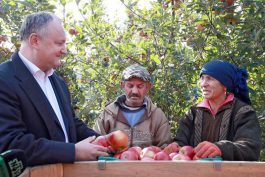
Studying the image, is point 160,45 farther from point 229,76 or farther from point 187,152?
point 187,152

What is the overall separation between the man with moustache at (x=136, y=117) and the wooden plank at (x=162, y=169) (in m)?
1.56

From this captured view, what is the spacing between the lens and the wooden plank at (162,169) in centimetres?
248

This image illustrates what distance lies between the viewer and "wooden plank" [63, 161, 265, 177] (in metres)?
2.48

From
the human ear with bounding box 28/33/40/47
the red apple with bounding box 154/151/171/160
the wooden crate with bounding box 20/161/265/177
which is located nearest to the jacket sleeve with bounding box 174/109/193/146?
the red apple with bounding box 154/151/171/160

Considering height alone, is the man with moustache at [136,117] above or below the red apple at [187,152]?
above

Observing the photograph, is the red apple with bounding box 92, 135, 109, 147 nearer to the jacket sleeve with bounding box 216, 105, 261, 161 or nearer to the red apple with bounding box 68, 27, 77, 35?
the jacket sleeve with bounding box 216, 105, 261, 161

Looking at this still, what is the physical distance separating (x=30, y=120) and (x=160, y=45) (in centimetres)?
273

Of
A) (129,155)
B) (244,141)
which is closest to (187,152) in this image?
(129,155)

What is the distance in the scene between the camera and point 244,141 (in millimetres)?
3359

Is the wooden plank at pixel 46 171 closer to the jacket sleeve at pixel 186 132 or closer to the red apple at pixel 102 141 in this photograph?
the red apple at pixel 102 141

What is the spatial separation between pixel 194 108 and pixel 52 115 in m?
1.33

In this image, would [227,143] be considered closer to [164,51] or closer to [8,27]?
[164,51]

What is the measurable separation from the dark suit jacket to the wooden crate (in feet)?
0.27

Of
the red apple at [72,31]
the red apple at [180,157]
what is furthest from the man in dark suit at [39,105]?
the red apple at [72,31]
